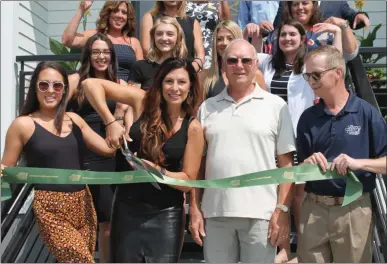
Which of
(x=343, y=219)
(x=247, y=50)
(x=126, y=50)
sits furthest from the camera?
(x=126, y=50)

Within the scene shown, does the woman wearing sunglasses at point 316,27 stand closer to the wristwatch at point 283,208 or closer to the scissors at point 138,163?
the wristwatch at point 283,208

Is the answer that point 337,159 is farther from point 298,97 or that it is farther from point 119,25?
point 119,25

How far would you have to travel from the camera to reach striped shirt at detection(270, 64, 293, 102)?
17.6 ft

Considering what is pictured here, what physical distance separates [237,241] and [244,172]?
448 mm

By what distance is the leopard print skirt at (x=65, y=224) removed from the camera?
13.8 feet

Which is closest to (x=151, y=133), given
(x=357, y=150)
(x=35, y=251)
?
(x=357, y=150)

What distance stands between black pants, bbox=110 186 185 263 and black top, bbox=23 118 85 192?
0.52 metres

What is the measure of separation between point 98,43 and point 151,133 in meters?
1.55

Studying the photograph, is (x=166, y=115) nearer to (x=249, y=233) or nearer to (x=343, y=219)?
(x=249, y=233)

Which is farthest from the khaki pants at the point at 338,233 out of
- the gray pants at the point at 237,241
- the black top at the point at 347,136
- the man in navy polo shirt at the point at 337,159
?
the gray pants at the point at 237,241

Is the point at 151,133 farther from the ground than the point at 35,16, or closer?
Answer: closer

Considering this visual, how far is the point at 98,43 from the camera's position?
5.36 metres

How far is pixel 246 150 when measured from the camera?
13.4ft

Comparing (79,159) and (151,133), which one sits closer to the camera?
(151,133)
